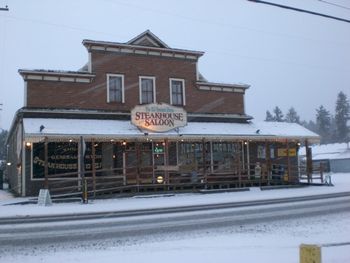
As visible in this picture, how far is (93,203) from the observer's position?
858 inches

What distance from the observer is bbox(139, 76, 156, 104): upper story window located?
1190 inches

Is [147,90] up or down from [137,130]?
up

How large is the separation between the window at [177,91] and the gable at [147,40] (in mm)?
2457

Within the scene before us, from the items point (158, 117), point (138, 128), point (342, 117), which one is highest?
point (342, 117)

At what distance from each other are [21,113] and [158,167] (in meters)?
7.87

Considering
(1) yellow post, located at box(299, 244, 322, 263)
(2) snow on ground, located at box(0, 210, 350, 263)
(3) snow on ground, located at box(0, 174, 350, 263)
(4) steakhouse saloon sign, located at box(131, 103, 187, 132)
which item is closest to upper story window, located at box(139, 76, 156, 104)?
(4) steakhouse saloon sign, located at box(131, 103, 187, 132)

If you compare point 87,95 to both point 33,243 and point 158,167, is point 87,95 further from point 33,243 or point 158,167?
point 33,243

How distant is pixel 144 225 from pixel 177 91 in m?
18.2

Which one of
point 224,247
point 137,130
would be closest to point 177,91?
point 137,130

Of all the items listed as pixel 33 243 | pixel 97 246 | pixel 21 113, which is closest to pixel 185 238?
pixel 97 246

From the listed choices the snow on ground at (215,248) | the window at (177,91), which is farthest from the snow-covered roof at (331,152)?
the snow on ground at (215,248)

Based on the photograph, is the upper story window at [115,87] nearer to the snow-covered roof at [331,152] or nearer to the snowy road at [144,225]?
the snowy road at [144,225]

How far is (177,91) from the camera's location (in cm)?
3152

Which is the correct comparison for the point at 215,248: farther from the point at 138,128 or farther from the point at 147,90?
the point at 147,90
